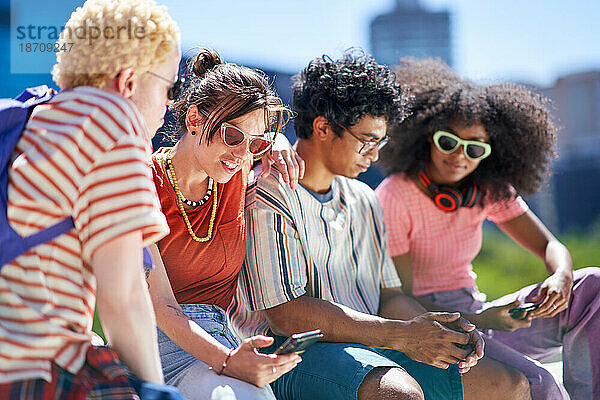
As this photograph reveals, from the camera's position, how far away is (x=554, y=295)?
2.66 meters

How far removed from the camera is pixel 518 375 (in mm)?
2463

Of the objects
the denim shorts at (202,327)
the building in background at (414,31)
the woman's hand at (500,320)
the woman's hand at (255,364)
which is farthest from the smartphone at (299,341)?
the building in background at (414,31)

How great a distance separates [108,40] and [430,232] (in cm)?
194

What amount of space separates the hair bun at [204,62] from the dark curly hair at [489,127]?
45.2 inches

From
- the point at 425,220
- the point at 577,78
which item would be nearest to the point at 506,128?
the point at 425,220

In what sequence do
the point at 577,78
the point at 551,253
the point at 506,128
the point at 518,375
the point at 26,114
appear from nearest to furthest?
1. the point at 26,114
2. the point at 518,375
3. the point at 551,253
4. the point at 506,128
5. the point at 577,78

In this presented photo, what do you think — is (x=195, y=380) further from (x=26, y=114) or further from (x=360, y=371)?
(x=26, y=114)

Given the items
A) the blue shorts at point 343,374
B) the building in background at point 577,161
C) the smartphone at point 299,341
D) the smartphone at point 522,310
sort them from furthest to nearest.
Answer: the building in background at point 577,161, the smartphone at point 522,310, the blue shorts at point 343,374, the smartphone at point 299,341

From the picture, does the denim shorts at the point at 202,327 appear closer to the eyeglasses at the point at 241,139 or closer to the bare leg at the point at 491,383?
the eyeglasses at the point at 241,139

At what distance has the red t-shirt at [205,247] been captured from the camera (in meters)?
2.05

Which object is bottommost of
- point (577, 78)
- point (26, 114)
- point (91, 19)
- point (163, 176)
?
point (577, 78)

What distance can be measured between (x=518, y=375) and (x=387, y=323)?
0.63 meters

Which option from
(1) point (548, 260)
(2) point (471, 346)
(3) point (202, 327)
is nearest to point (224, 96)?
(3) point (202, 327)

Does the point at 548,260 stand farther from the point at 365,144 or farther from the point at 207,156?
the point at 207,156
